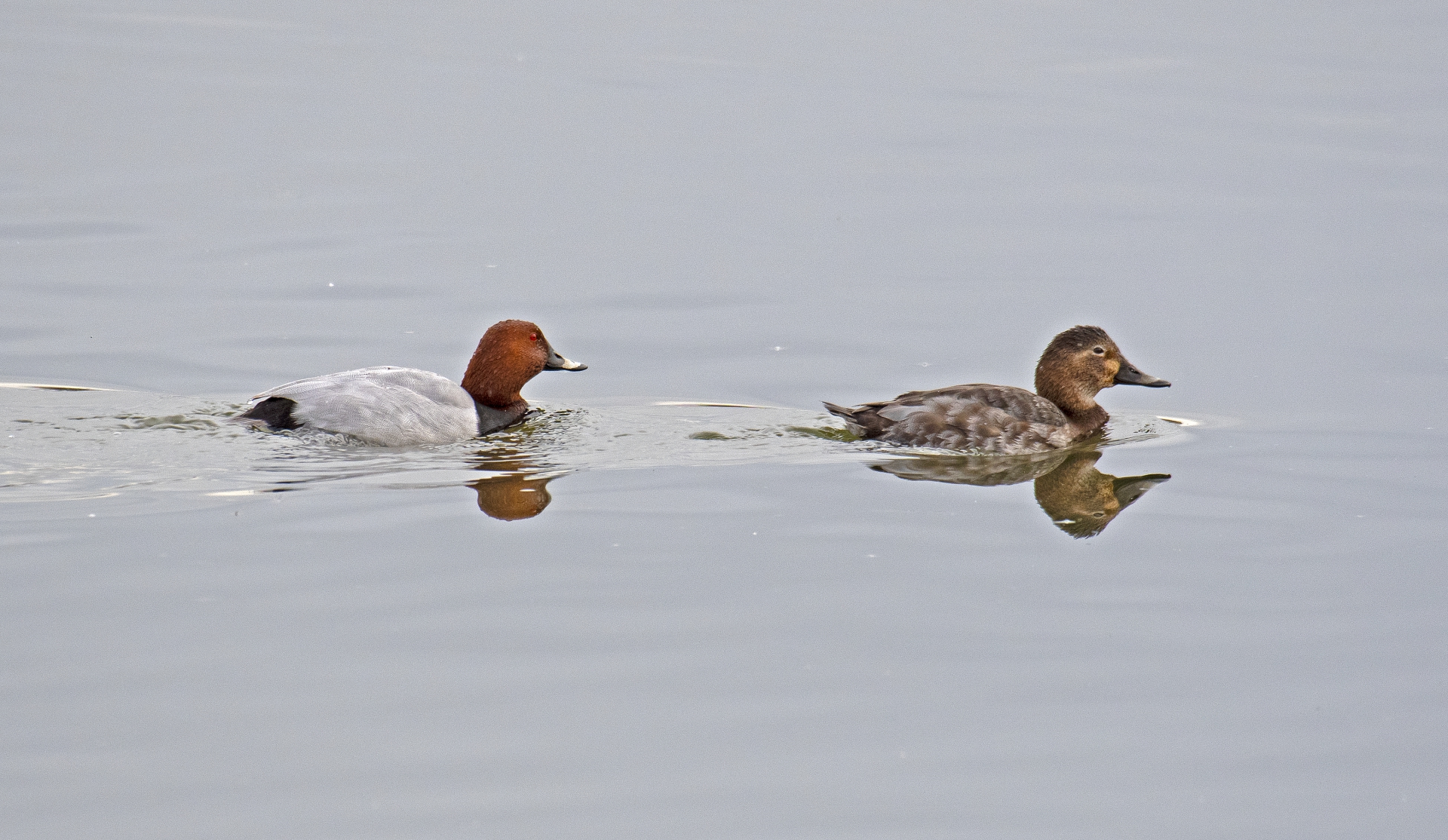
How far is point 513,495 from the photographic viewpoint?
935 centimetres

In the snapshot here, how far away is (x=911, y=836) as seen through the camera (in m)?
5.66

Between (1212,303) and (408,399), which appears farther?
(1212,303)

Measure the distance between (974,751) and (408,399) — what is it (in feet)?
17.0

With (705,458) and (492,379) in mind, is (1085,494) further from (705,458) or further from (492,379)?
(492,379)

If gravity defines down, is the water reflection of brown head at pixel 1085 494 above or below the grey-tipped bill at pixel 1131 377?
below

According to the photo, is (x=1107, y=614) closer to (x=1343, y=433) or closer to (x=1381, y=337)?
(x=1343, y=433)

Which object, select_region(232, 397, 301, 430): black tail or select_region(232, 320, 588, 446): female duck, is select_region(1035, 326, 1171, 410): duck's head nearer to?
select_region(232, 320, 588, 446): female duck

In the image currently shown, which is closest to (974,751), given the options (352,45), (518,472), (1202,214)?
(518,472)

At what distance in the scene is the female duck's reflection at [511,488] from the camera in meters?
9.03

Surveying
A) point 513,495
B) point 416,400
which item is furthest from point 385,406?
point 513,495

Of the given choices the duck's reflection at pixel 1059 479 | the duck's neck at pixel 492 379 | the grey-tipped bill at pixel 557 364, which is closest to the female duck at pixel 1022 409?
the duck's reflection at pixel 1059 479

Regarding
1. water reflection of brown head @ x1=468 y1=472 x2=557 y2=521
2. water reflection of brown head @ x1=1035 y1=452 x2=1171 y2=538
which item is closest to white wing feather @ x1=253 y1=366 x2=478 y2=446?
water reflection of brown head @ x1=468 y1=472 x2=557 y2=521

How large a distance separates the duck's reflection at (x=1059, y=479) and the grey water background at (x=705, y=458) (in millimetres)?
245

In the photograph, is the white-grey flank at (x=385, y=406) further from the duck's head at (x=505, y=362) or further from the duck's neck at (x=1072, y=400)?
the duck's neck at (x=1072, y=400)
